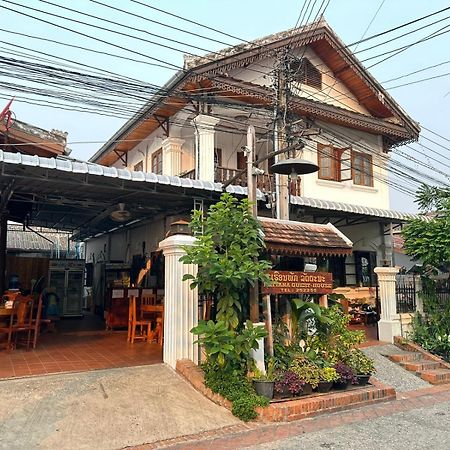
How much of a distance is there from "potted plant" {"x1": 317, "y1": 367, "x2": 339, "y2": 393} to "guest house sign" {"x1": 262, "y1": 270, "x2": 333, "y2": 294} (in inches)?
44.2

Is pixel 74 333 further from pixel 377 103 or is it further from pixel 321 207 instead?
pixel 377 103

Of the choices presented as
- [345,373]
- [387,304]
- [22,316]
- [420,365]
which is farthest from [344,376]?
[22,316]

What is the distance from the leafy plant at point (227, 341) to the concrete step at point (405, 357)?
4.03 meters

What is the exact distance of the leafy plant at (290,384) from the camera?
5.56 metres

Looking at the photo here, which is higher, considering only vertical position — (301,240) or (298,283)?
(301,240)

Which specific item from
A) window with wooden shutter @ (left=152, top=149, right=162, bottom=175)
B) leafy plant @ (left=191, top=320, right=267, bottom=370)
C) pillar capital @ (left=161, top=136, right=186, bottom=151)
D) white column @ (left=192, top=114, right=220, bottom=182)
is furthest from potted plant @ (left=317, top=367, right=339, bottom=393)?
window with wooden shutter @ (left=152, top=149, right=162, bottom=175)

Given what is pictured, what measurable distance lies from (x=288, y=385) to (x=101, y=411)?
89.5 inches

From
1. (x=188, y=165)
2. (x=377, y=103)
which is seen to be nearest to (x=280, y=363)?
(x=188, y=165)

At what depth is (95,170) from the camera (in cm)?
725

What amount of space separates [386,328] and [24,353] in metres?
7.01

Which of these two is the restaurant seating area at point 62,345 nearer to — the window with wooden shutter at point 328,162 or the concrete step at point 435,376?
the concrete step at point 435,376

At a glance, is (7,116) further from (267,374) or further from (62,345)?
(267,374)

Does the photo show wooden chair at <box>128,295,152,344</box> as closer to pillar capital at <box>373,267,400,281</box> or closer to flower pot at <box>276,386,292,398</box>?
flower pot at <box>276,386,292,398</box>

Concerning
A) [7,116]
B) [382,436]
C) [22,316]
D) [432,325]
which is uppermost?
[7,116]
